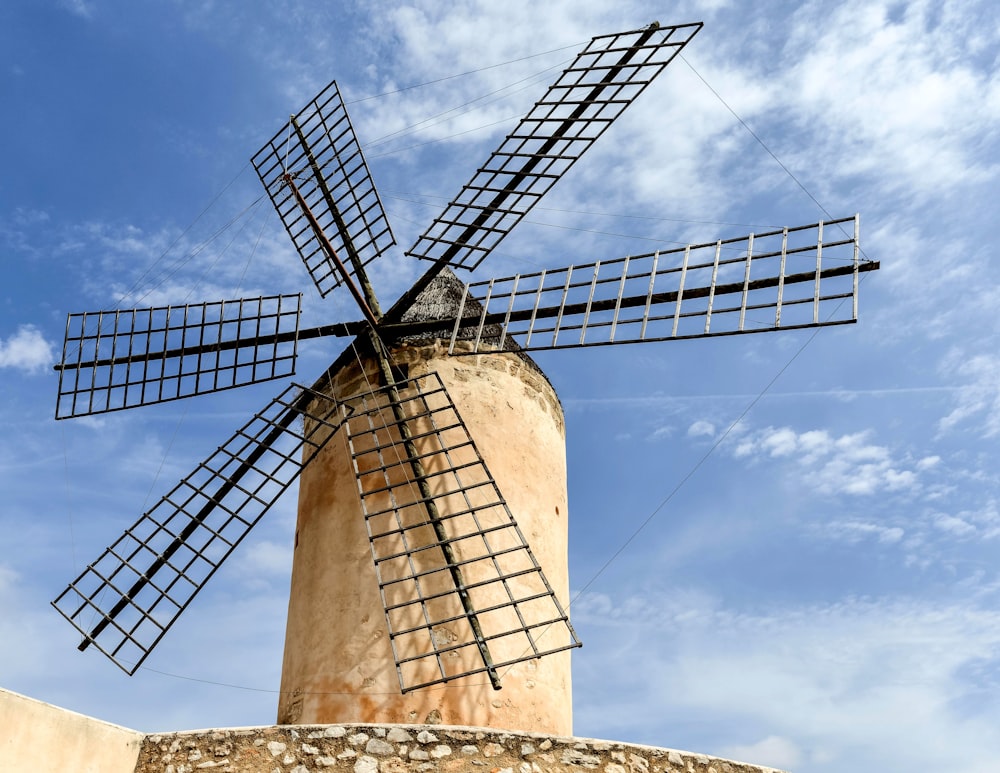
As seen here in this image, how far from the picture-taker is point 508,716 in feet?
16.2

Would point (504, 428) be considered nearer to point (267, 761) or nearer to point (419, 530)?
point (419, 530)

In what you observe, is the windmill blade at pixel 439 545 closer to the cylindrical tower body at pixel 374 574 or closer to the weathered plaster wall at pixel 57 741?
the cylindrical tower body at pixel 374 574

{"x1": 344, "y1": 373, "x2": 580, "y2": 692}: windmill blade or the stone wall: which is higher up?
{"x1": 344, "y1": 373, "x2": 580, "y2": 692}: windmill blade

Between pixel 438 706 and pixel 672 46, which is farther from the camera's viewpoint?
pixel 672 46

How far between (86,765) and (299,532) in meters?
1.85

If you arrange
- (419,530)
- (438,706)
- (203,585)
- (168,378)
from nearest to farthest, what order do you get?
(438,706) → (419,530) → (203,585) → (168,378)

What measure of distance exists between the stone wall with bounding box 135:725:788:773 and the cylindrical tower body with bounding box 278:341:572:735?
69 cm

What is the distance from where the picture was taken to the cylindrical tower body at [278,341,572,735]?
4949 millimetres

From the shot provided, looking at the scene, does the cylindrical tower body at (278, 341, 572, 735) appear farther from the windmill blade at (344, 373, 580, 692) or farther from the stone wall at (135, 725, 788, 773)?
the stone wall at (135, 725, 788, 773)

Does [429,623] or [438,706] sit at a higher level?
[429,623]

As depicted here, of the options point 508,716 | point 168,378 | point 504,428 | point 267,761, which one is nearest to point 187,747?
point 267,761

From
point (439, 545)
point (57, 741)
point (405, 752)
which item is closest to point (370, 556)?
point (439, 545)

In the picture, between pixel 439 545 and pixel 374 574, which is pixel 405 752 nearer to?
pixel 439 545

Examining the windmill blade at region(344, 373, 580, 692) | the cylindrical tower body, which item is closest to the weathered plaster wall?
the cylindrical tower body
